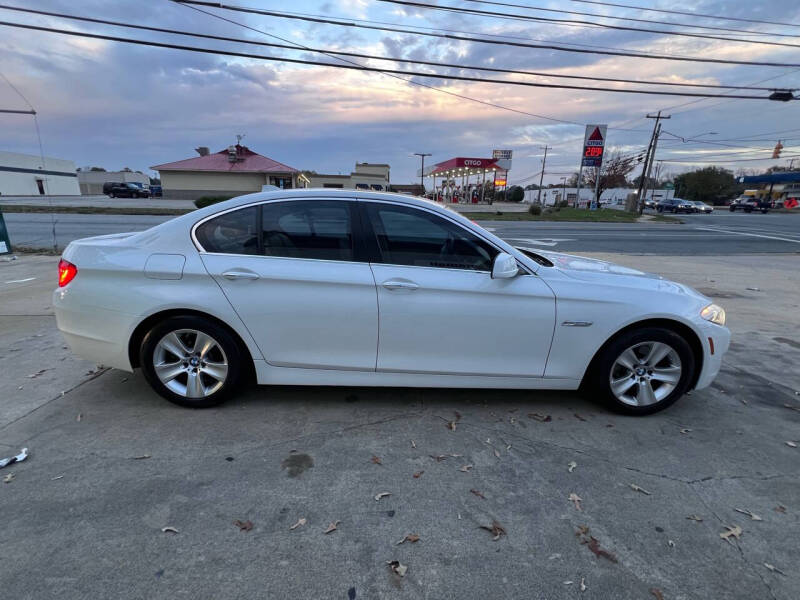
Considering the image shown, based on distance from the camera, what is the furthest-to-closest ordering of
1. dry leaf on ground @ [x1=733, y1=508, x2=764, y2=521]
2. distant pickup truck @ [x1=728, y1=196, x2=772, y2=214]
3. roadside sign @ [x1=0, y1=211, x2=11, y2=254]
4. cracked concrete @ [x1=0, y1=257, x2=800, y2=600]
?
1. distant pickup truck @ [x1=728, y1=196, x2=772, y2=214]
2. roadside sign @ [x1=0, y1=211, x2=11, y2=254]
3. dry leaf on ground @ [x1=733, y1=508, x2=764, y2=521]
4. cracked concrete @ [x1=0, y1=257, x2=800, y2=600]

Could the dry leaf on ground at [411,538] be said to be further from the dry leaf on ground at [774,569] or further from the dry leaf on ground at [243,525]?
the dry leaf on ground at [774,569]

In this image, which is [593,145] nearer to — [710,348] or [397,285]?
[710,348]

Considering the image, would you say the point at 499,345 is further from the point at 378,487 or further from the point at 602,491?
the point at 378,487

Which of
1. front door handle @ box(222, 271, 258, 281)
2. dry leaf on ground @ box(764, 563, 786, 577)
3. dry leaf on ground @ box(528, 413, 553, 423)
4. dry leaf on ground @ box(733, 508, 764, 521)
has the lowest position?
dry leaf on ground @ box(764, 563, 786, 577)

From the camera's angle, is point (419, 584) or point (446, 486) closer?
point (419, 584)

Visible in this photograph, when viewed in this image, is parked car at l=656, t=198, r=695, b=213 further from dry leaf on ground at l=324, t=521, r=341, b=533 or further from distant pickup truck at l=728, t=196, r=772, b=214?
dry leaf on ground at l=324, t=521, r=341, b=533

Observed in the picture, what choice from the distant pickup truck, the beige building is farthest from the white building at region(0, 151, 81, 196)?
the distant pickup truck

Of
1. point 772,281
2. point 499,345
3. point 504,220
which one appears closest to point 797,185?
point 504,220

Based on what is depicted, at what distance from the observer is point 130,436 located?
9.48ft

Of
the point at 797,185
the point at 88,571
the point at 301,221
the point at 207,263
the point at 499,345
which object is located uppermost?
the point at 797,185

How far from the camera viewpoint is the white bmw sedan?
303 centimetres

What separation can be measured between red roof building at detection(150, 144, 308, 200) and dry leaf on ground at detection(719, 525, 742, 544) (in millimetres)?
41015

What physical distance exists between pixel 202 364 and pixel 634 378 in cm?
332

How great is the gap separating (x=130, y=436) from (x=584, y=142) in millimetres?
48003
